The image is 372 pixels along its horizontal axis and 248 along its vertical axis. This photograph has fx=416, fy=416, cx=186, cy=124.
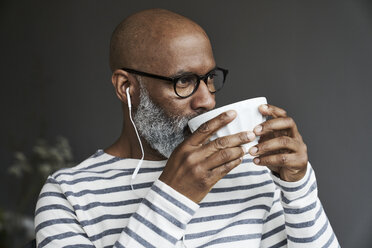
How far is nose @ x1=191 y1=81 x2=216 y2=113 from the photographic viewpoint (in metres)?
1.08

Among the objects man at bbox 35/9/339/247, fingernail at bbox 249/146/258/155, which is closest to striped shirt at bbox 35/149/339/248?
man at bbox 35/9/339/247

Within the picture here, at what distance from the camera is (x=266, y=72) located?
215 centimetres

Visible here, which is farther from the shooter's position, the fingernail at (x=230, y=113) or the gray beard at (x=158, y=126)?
the gray beard at (x=158, y=126)

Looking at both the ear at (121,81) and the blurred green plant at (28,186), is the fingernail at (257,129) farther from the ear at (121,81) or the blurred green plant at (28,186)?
the blurred green plant at (28,186)

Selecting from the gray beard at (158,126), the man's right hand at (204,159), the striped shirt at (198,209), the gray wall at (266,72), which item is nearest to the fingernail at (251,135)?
the man's right hand at (204,159)

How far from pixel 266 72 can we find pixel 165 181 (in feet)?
4.54

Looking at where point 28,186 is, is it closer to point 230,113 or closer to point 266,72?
point 266,72

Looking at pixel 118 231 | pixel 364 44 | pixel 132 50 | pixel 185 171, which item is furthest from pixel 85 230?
pixel 364 44

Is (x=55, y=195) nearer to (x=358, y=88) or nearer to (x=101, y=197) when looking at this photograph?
(x=101, y=197)

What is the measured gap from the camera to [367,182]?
189cm

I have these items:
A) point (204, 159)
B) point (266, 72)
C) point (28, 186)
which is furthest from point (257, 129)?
point (28, 186)

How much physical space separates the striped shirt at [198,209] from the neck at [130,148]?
1.1 inches

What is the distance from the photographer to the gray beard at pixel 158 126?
112 cm

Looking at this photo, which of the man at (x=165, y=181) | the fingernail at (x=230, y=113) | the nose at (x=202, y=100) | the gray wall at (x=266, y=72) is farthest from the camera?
the gray wall at (x=266, y=72)
